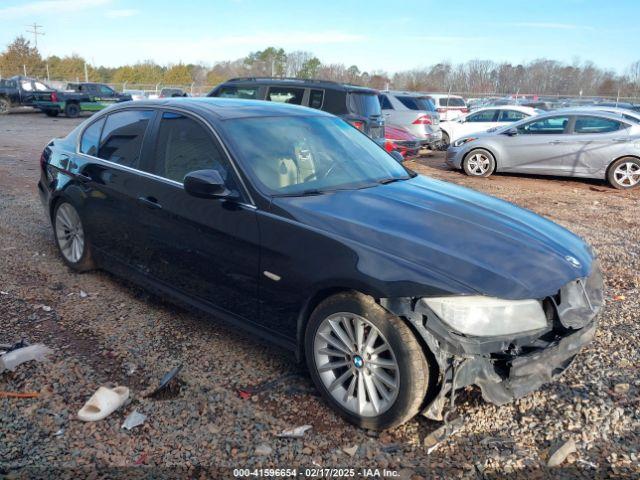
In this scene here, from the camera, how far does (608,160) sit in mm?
10906

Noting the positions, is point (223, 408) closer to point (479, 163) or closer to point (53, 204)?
point (53, 204)

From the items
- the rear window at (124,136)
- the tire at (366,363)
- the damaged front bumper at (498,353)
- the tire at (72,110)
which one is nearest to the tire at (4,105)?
the tire at (72,110)

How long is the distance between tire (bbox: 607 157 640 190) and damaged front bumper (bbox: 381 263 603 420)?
914 cm

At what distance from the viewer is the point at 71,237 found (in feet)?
16.8

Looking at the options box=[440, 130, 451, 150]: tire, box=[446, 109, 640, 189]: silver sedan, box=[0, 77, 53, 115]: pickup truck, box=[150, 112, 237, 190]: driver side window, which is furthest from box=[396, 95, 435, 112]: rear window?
box=[0, 77, 53, 115]: pickup truck

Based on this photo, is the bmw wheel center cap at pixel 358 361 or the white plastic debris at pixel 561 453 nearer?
the white plastic debris at pixel 561 453

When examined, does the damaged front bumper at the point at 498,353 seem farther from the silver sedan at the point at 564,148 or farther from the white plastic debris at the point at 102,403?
the silver sedan at the point at 564,148

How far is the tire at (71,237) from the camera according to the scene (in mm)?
4941

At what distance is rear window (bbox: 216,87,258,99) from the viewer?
1112 centimetres

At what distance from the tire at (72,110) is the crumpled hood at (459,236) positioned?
91.1ft

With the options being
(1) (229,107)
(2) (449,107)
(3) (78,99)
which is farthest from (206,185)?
(3) (78,99)

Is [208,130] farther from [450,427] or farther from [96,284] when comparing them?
[450,427]

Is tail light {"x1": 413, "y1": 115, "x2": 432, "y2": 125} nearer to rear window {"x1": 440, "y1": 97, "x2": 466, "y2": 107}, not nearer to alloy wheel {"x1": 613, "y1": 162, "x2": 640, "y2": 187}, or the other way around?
alloy wheel {"x1": 613, "y1": 162, "x2": 640, "y2": 187}

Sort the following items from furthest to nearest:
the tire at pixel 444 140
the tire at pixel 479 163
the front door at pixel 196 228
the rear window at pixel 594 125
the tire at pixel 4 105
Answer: the tire at pixel 4 105 < the tire at pixel 444 140 < the tire at pixel 479 163 < the rear window at pixel 594 125 < the front door at pixel 196 228
